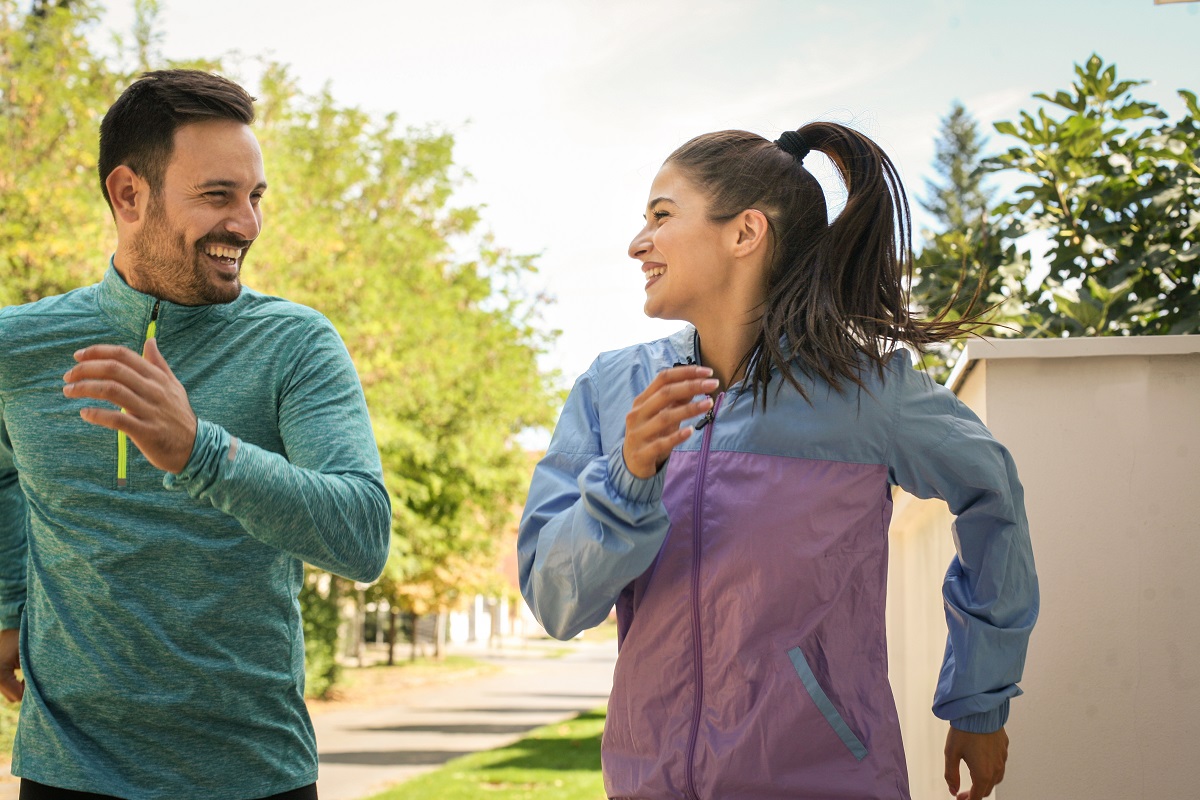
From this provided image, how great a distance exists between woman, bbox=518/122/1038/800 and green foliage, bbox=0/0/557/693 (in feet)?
37.0

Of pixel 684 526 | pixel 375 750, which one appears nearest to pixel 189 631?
pixel 684 526

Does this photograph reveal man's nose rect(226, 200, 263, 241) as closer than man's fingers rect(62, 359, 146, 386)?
No

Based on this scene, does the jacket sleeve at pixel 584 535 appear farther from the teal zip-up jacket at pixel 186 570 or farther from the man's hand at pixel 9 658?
the man's hand at pixel 9 658

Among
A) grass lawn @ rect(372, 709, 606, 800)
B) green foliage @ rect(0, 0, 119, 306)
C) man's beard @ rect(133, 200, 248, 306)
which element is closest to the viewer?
man's beard @ rect(133, 200, 248, 306)

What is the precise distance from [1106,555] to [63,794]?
2.42 meters

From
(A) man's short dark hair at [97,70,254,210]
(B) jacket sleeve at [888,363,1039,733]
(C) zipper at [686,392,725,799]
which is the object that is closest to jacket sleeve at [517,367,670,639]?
(C) zipper at [686,392,725,799]

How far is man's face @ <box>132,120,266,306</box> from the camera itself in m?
2.49

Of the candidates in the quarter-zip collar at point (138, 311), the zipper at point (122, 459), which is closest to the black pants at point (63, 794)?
the zipper at point (122, 459)

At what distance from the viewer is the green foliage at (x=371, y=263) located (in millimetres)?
12867

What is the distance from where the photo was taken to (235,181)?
2.50m

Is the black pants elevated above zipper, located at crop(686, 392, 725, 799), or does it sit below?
below

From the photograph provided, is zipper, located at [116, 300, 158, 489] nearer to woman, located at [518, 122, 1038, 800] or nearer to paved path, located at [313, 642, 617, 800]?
woman, located at [518, 122, 1038, 800]

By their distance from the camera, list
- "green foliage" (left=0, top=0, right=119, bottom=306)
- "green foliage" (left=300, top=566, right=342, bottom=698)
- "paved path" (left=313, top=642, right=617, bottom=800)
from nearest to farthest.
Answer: "paved path" (left=313, top=642, right=617, bottom=800)
"green foliage" (left=0, top=0, right=119, bottom=306)
"green foliage" (left=300, top=566, right=342, bottom=698)

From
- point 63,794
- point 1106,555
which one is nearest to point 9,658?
point 63,794
